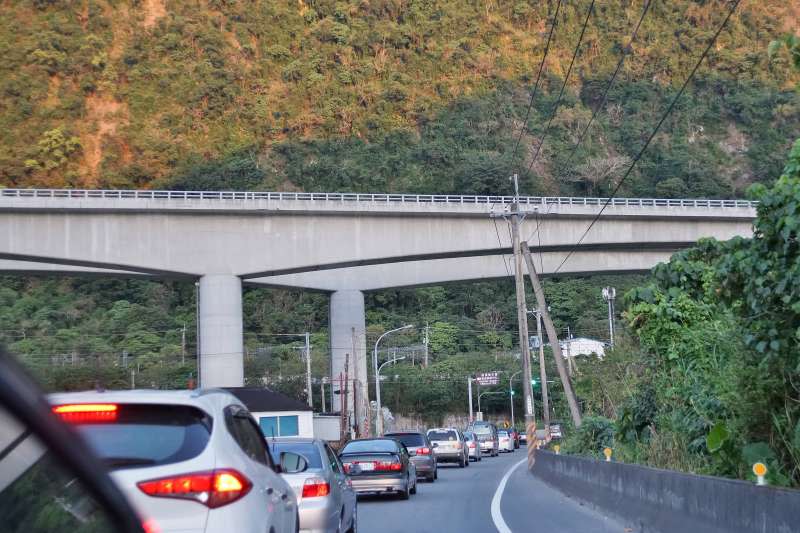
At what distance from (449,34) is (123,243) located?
96.5m

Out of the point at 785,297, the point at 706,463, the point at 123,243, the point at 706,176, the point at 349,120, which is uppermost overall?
the point at 349,120

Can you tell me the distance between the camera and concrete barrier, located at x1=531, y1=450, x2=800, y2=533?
881cm

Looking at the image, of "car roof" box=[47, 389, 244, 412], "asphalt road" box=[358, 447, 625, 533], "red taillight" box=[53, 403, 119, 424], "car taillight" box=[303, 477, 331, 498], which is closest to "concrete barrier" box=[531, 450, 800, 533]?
"asphalt road" box=[358, 447, 625, 533]

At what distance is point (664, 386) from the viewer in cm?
1922

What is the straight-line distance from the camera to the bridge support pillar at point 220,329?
158 ft

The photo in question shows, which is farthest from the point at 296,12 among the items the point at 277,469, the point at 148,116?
the point at 277,469

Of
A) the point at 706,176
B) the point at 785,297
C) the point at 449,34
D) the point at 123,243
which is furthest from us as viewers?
the point at 449,34

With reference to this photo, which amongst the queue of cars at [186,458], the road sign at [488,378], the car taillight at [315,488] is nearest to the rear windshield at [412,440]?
the car taillight at [315,488]

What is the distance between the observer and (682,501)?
11914mm

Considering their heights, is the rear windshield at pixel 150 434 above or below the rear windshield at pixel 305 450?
above

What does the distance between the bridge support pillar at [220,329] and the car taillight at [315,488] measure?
36.7 meters

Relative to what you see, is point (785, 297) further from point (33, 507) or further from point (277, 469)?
point (33, 507)

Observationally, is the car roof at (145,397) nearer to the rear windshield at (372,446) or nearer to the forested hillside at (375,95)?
the rear windshield at (372,446)

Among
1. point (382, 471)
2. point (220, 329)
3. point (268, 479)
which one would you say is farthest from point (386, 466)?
point (220, 329)
